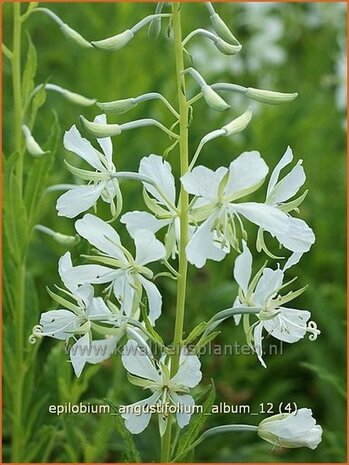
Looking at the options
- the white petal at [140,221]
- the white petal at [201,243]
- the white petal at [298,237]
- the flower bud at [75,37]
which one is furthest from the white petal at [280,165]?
Result: the flower bud at [75,37]

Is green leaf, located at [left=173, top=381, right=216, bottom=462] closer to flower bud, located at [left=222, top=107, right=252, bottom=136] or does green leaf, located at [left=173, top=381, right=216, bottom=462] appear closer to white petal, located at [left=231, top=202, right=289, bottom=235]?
white petal, located at [left=231, top=202, right=289, bottom=235]

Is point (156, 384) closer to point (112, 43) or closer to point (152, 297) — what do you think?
point (152, 297)

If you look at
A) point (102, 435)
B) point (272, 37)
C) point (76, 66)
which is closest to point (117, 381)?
point (102, 435)

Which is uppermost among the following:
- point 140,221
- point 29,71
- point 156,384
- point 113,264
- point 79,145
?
point 29,71

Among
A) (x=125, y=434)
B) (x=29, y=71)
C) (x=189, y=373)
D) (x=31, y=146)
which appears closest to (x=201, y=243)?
(x=189, y=373)

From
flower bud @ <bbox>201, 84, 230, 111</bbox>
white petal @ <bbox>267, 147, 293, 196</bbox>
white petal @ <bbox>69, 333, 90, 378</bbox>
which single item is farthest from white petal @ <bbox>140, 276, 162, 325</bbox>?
flower bud @ <bbox>201, 84, 230, 111</bbox>

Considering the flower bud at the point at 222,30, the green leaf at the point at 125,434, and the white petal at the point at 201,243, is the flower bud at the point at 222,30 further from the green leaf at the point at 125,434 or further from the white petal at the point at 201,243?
the green leaf at the point at 125,434
